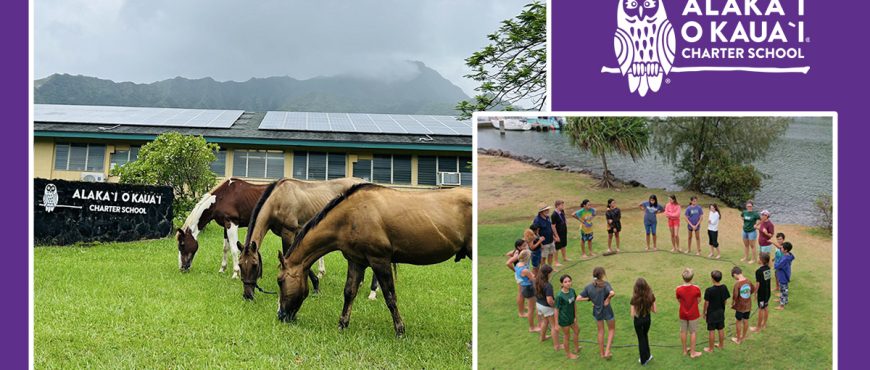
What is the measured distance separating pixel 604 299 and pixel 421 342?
272cm

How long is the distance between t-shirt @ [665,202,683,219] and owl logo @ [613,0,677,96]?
129 cm

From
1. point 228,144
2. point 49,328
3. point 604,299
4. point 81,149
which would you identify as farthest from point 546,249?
point 81,149

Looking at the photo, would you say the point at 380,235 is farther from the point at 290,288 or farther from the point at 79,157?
the point at 79,157

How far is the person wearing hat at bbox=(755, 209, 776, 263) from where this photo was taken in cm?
680

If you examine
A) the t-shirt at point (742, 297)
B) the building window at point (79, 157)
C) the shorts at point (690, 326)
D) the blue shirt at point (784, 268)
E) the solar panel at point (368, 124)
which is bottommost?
the shorts at point (690, 326)

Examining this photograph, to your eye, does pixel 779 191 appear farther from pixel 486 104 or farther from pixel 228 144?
pixel 228 144

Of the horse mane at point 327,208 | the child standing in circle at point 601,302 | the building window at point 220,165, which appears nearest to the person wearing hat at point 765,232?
the child standing in circle at point 601,302

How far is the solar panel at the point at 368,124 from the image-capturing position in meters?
24.4

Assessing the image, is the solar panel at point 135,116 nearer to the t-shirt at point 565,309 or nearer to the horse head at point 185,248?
the horse head at point 185,248

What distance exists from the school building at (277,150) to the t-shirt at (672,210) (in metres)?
15.8

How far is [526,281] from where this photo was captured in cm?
680

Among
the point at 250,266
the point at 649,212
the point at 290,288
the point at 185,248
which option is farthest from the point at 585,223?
the point at 185,248

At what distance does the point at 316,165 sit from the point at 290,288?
1533 centimetres

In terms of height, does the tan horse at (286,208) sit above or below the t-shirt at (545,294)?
above
